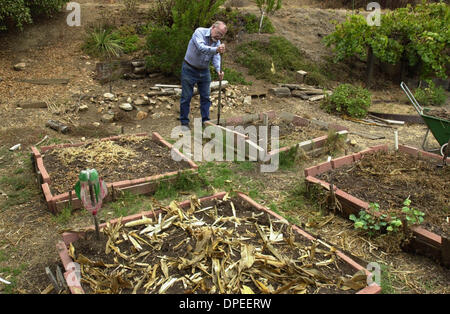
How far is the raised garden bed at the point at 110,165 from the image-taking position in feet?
14.1

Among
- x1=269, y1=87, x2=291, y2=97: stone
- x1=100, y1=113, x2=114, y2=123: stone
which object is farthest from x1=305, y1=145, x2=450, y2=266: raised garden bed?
x1=100, y1=113, x2=114, y2=123: stone

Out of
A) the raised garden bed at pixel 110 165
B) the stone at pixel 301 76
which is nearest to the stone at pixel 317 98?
the stone at pixel 301 76

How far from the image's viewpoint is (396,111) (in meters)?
8.76

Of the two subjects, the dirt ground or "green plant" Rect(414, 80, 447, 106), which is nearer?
the dirt ground

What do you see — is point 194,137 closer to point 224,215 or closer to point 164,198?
point 164,198

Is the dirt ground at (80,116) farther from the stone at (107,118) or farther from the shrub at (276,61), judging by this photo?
the shrub at (276,61)

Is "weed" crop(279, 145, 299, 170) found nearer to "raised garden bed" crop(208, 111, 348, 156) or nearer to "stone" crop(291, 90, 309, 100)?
"raised garden bed" crop(208, 111, 348, 156)

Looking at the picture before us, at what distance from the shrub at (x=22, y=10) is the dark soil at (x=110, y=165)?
508 cm

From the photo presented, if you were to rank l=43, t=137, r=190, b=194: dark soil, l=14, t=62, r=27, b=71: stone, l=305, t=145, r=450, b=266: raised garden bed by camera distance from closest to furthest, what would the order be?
l=305, t=145, r=450, b=266: raised garden bed < l=43, t=137, r=190, b=194: dark soil < l=14, t=62, r=27, b=71: stone

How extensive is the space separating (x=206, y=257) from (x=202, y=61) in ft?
Answer: 13.8

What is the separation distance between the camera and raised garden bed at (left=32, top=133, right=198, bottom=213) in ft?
14.1

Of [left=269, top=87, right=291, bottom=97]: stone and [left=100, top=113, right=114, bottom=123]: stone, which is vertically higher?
[left=269, top=87, right=291, bottom=97]: stone

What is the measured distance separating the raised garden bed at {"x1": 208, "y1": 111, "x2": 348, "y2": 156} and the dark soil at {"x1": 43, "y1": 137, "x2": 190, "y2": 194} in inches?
51.5

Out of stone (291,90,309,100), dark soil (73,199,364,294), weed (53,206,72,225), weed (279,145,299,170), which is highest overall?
stone (291,90,309,100)
